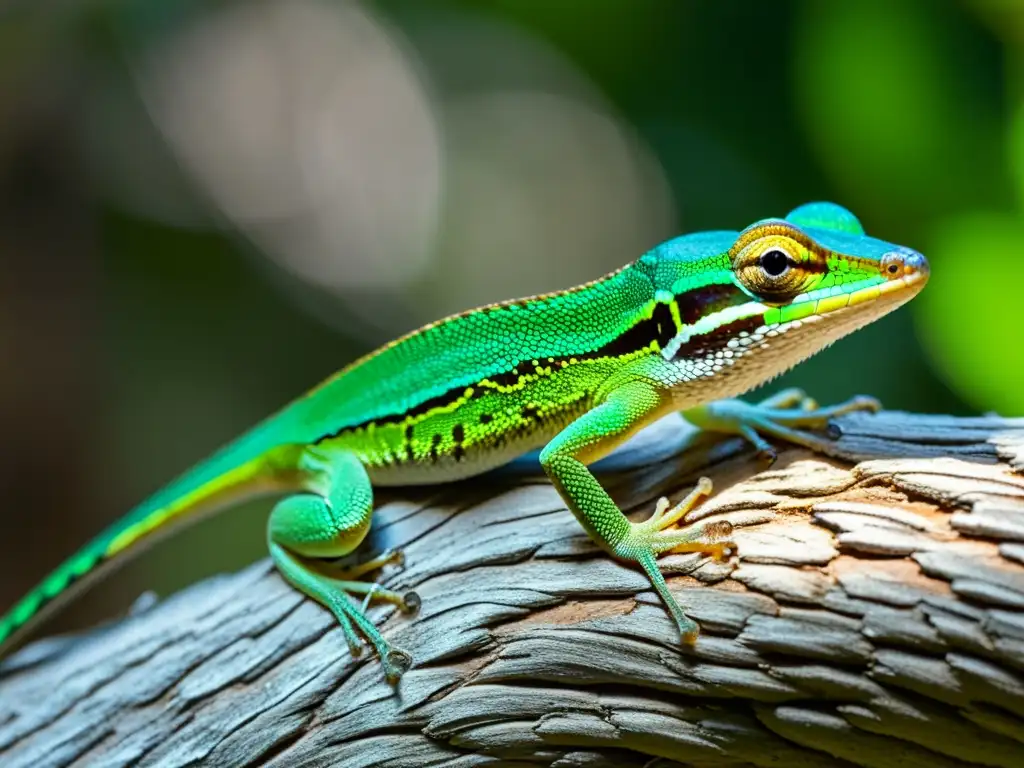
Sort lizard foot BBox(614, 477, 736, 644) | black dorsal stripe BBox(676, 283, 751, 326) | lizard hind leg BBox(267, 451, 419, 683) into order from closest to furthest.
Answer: lizard foot BBox(614, 477, 736, 644) < black dorsal stripe BBox(676, 283, 751, 326) < lizard hind leg BBox(267, 451, 419, 683)

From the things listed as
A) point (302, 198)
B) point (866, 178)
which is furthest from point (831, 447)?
point (302, 198)

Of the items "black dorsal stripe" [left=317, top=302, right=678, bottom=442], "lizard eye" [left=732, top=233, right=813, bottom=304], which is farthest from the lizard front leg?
"lizard eye" [left=732, top=233, right=813, bottom=304]

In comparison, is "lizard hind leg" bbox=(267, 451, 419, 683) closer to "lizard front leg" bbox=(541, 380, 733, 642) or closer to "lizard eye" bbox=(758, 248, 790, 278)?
"lizard front leg" bbox=(541, 380, 733, 642)

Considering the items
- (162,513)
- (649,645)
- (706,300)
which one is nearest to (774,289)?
(706,300)

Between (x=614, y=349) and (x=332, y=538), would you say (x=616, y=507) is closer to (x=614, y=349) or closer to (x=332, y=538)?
(x=614, y=349)

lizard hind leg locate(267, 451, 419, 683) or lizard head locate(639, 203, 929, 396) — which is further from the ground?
lizard head locate(639, 203, 929, 396)

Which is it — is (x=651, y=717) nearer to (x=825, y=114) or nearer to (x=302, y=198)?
(x=825, y=114)

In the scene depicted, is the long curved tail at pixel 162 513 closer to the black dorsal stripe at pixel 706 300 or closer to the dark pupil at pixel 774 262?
the black dorsal stripe at pixel 706 300

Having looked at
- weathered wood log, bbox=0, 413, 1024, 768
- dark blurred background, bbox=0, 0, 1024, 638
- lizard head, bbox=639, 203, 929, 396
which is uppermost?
dark blurred background, bbox=0, 0, 1024, 638
